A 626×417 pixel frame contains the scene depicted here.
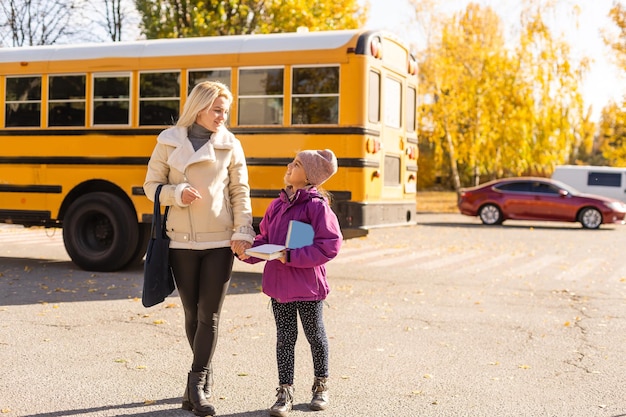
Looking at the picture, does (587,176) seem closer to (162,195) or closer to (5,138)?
(5,138)

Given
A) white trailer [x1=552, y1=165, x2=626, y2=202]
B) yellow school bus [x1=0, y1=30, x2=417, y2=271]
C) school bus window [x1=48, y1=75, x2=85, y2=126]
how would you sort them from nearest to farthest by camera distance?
yellow school bus [x1=0, y1=30, x2=417, y2=271]
school bus window [x1=48, y1=75, x2=85, y2=126]
white trailer [x1=552, y1=165, x2=626, y2=202]

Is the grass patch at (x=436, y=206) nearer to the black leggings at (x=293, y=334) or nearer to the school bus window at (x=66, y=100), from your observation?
the school bus window at (x=66, y=100)

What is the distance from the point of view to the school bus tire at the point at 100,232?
1058 cm

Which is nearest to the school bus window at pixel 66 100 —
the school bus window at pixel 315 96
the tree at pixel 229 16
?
the school bus window at pixel 315 96

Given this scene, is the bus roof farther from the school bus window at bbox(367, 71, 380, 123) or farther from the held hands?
the held hands

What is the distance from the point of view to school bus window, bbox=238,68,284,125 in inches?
397

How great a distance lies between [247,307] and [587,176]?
2251cm

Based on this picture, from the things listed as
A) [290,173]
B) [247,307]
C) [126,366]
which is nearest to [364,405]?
[290,173]

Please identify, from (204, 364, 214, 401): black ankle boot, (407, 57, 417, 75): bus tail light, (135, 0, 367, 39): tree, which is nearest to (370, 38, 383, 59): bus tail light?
(407, 57, 417, 75): bus tail light

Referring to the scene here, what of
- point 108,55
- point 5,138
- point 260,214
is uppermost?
point 108,55

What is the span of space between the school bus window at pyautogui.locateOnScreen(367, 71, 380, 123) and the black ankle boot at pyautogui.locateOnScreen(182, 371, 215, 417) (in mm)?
5965

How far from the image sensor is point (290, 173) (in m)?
4.64

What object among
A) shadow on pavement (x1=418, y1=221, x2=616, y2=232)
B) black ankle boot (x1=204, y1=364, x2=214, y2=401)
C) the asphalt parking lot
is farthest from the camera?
shadow on pavement (x1=418, y1=221, x2=616, y2=232)

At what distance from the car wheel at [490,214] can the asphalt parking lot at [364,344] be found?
1090 centimetres
